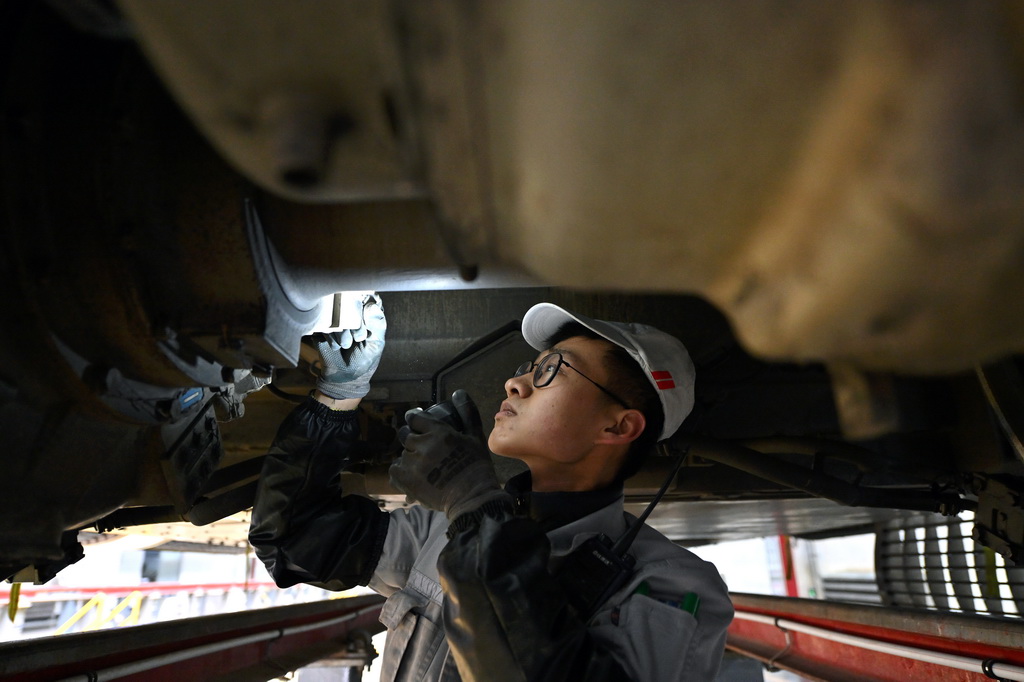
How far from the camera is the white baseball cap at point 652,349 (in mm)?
1356

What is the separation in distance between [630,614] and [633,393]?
0.45 metres

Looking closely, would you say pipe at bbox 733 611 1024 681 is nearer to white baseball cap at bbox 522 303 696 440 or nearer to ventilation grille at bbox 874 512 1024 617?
ventilation grille at bbox 874 512 1024 617

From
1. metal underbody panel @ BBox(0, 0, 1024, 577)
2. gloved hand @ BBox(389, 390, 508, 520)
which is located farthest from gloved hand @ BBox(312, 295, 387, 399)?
metal underbody panel @ BBox(0, 0, 1024, 577)

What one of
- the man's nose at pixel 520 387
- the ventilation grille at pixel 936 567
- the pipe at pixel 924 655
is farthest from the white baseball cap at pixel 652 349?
the ventilation grille at pixel 936 567

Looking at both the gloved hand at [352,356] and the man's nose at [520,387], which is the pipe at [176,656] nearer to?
the gloved hand at [352,356]

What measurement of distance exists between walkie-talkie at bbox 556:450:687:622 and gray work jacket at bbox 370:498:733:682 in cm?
3

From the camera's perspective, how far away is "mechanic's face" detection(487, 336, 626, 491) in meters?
1.32

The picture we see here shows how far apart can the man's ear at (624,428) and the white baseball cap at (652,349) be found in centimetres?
6

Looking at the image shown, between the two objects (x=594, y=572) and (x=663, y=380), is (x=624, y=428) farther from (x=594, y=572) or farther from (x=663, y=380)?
(x=594, y=572)

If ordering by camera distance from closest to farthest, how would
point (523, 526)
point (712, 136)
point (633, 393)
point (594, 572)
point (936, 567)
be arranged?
point (712, 136)
point (523, 526)
point (594, 572)
point (633, 393)
point (936, 567)

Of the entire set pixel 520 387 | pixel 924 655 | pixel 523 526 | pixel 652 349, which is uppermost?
pixel 652 349

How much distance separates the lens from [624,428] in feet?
4.61

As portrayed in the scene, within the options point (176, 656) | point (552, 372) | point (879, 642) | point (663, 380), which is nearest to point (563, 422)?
point (552, 372)

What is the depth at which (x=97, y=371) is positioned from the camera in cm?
77
